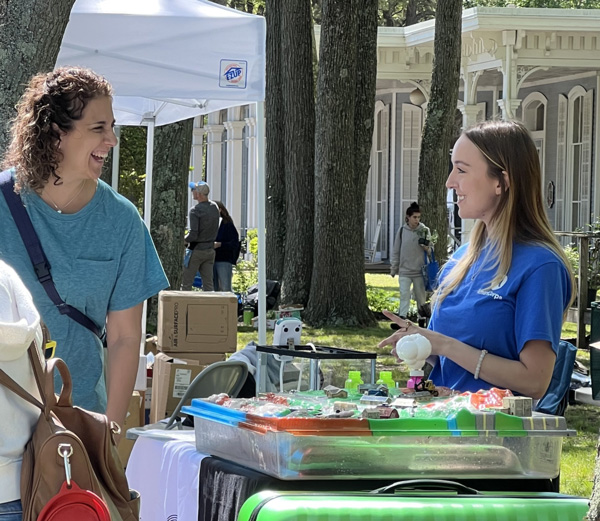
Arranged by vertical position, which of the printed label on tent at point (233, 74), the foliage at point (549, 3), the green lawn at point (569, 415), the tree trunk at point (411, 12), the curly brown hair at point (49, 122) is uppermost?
the foliage at point (549, 3)

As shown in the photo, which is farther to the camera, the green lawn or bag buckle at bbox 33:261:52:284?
the green lawn

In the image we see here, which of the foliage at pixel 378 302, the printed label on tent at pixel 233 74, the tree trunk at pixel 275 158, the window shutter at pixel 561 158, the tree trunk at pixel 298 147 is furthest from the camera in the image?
the window shutter at pixel 561 158

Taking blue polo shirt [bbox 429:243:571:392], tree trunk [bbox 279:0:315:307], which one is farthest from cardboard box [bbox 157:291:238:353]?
tree trunk [bbox 279:0:315:307]

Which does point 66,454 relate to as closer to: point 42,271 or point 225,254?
point 42,271

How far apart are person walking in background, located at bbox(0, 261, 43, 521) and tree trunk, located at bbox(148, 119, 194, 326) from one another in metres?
8.84

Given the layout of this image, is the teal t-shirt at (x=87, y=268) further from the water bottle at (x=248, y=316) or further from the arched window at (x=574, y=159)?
the arched window at (x=574, y=159)

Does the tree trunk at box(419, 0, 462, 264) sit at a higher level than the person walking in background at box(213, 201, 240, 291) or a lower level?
higher

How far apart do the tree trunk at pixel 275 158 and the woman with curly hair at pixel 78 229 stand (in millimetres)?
14126

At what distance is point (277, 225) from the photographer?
17531 mm

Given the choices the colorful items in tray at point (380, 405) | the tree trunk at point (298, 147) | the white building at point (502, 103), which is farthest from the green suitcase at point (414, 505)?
the white building at point (502, 103)

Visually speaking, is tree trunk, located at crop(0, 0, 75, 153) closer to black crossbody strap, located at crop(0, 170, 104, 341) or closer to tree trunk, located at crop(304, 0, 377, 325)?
black crossbody strap, located at crop(0, 170, 104, 341)

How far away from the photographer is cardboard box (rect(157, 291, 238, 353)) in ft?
25.7

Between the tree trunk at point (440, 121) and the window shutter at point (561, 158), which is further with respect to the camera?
the window shutter at point (561, 158)

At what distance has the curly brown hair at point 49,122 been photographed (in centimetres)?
308
